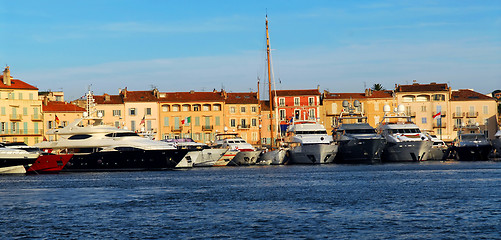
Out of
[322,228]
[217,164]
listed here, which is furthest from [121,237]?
[217,164]

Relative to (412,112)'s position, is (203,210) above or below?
below

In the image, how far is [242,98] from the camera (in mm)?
135500

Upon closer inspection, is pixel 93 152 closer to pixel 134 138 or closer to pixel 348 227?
pixel 134 138

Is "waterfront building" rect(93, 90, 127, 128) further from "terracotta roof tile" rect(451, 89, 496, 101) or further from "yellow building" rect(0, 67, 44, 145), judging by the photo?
"terracotta roof tile" rect(451, 89, 496, 101)

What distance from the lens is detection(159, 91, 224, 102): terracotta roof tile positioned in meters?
132

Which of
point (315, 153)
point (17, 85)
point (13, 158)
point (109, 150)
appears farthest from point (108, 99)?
point (13, 158)

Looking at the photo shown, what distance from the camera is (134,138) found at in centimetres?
7438

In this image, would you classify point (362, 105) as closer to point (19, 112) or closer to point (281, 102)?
point (281, 102)

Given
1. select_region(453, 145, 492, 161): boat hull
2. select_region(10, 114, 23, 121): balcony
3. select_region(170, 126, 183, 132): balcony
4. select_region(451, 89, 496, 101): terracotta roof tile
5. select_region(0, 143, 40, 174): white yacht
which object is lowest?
select_region(453, 145, 492, 161): boat hull

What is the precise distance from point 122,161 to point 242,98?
6386cm

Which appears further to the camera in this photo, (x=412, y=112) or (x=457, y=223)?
(x=412, y=112)

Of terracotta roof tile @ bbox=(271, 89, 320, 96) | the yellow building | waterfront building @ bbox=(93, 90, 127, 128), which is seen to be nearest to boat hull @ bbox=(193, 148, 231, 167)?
the yellow building

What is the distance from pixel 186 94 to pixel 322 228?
346ft

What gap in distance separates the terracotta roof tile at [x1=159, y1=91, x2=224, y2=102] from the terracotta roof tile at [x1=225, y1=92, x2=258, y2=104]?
1769mm
